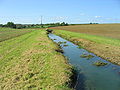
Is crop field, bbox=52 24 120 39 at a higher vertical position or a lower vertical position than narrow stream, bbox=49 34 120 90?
higher

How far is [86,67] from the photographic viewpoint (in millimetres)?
12266

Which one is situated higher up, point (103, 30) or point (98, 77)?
point (103, 30)

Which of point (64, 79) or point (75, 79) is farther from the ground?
point (64, 79)

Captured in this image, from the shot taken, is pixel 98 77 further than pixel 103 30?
No

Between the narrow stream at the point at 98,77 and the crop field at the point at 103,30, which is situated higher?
the crop field at the point at 103,30

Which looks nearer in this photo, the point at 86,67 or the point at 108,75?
the point at 108,75

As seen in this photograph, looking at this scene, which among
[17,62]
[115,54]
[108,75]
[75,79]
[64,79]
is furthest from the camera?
[115,54]

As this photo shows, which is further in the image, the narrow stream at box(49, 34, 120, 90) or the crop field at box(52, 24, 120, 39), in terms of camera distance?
the crop field at box(52, 24, 120, 39)

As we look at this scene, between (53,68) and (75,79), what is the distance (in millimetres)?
1871

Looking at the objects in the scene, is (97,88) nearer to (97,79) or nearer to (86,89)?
(86,89)

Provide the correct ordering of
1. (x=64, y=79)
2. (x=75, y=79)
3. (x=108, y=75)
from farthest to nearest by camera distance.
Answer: (x=108, y=75)
(x=75, y=79)
(x=64, y=79)

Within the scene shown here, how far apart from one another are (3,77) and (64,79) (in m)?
4.27

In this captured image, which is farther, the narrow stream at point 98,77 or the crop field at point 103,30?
the crop field at point 103,30

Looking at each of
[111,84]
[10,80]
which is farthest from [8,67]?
[111,84]
